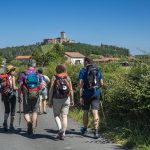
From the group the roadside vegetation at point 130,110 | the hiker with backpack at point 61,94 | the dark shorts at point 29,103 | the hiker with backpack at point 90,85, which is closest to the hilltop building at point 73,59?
the roadside vegetation at point 130,110

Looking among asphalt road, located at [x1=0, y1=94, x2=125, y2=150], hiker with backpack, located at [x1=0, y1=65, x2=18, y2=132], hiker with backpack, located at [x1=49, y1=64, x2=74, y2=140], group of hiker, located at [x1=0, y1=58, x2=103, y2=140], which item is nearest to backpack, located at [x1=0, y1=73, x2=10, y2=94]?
hiker with backpack, located at [x1=0, y1=65, x2=18, y2=132]

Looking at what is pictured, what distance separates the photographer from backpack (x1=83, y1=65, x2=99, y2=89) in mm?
9375

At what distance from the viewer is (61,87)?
9.16 metres

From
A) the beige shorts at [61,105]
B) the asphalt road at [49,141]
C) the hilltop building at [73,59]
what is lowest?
the asphalt road at [49,141]

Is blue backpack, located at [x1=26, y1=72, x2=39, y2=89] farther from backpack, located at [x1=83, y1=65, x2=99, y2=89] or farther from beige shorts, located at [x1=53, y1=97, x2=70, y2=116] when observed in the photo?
backpack, located at [x1=83, y1=65, x2=99, y2=89]

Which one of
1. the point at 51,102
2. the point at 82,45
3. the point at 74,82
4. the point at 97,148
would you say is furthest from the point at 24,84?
the point at 82,45

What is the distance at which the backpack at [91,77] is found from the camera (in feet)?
30.8

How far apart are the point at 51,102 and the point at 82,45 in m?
120

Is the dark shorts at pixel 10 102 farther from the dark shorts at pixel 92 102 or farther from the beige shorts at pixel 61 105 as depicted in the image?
the dark shorts at pixel 92 102

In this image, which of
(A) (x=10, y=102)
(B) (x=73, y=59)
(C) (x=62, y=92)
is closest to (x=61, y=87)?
(C) (x=62, y=92)

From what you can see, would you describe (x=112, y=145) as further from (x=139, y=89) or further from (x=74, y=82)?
(x=74, y=82)

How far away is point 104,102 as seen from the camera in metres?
11.6

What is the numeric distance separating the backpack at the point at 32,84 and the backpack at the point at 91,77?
4.00 feet

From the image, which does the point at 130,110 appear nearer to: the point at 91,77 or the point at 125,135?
the point at 125,135
